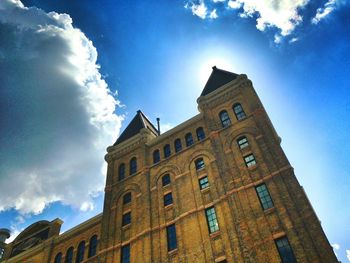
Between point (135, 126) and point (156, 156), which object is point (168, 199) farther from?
point (135, 126)

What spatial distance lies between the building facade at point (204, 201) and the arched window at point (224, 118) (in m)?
0.10

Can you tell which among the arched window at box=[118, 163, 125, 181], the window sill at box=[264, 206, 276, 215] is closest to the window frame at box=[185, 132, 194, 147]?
the arched window at box=[118, 163, 125, 181]

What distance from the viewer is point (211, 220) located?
2083 centimetres

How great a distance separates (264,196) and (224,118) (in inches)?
343

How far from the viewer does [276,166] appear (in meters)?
20.4

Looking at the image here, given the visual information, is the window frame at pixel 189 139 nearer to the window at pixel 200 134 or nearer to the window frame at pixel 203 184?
the window at pixel 200 134

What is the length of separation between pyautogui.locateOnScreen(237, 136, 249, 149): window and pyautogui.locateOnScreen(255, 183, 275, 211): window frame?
384 centimetres

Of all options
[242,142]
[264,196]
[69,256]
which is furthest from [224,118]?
[69,256]

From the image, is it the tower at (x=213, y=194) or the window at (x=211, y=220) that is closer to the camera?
the tower at (x=213, y=194)

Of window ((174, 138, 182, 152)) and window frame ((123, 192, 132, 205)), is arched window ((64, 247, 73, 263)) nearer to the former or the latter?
window frame ((123, 192, 132, 205))

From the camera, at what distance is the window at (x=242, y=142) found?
2317cm

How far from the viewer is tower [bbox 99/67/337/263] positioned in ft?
58.1

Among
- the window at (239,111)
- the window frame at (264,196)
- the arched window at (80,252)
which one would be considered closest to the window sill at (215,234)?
the window frame at (264,196)

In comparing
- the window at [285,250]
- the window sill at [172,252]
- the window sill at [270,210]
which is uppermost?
the window sill at [270,210]
